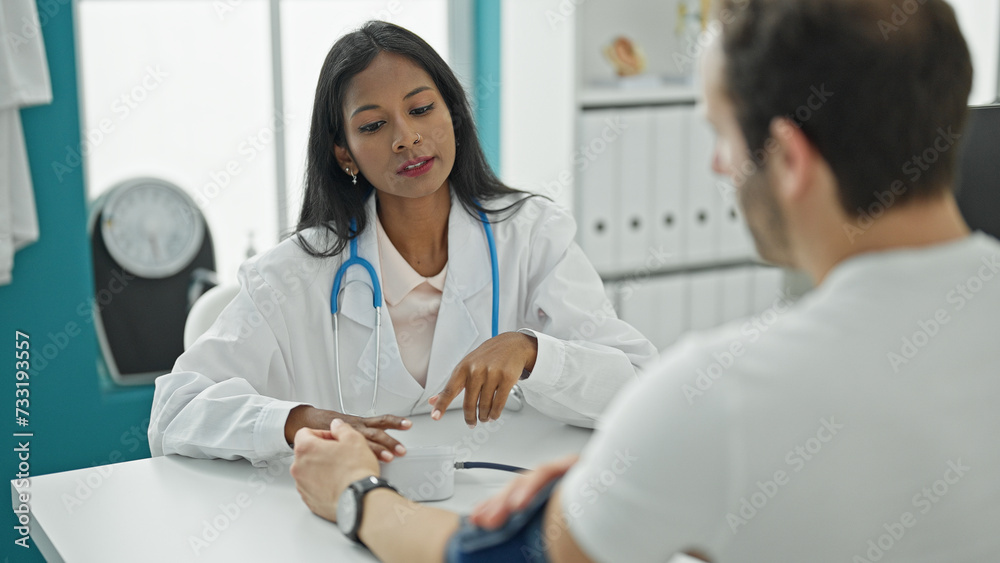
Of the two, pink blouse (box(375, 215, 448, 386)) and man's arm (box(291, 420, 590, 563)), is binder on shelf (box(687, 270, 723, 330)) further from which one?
man's arm (box(291, 420, 590, 563))

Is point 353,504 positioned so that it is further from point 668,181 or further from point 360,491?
point 668,181

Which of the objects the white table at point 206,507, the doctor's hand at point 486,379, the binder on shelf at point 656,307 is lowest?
the binder on shelf at point 656,307

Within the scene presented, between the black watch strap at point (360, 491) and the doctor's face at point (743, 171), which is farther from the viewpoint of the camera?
the black watch strap at point (360, 491)

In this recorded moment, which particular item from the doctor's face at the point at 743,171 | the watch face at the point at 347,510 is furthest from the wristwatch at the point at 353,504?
the doctor's face at the point at 743,171

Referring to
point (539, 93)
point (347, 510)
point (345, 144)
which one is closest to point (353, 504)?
point (347, 510)

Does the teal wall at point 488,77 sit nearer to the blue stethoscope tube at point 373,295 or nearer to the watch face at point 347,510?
the blue stethoscope tube at point 373,295

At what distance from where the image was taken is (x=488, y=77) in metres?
3.20

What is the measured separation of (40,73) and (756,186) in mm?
2190

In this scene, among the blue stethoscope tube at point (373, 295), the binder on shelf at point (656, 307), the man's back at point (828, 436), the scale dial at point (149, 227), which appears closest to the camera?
the man's back at point (828, 436)

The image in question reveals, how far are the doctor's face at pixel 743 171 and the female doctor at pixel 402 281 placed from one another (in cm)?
65

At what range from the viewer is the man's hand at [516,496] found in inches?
28.5

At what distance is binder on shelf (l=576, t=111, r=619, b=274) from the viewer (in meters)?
2.98

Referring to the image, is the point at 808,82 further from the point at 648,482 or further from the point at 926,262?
the point at 648,482

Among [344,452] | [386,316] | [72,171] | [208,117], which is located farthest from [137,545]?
[208,117]
